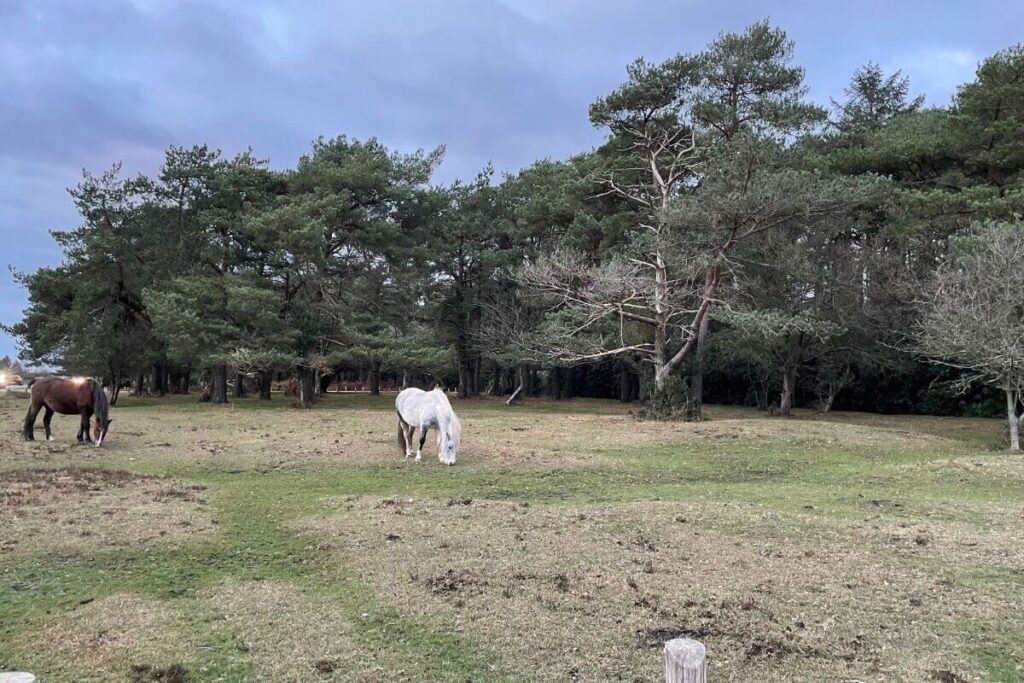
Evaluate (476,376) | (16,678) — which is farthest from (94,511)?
(476,376)

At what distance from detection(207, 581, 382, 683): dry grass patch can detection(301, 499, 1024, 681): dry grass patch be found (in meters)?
0.57

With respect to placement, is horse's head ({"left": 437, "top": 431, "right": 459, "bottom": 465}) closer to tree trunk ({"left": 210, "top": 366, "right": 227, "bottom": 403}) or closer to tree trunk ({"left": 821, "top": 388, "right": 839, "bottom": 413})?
tree trunk ({"left": 210, "top": 366, "right": 227, "bottom": 403})

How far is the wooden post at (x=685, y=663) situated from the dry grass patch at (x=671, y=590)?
1.51 metres

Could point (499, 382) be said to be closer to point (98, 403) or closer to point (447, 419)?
point (98, 403)

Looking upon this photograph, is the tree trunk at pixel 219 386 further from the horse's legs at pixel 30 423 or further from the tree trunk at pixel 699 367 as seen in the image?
the tree trunk at pixel 699 367

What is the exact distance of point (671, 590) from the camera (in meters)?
4.89

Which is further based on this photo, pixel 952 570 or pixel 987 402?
pixel 987 402

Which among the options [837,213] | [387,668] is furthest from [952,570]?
[837,213]

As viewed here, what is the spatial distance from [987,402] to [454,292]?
971 inches

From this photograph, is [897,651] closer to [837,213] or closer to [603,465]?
[603,465]

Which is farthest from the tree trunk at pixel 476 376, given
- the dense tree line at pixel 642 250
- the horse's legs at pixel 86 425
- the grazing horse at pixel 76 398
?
the grazing horse at pixel 76 398

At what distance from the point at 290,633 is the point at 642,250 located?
18658 mm

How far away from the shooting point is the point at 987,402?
85.1 ft

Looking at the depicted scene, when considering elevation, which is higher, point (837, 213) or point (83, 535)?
point (837, 213)
